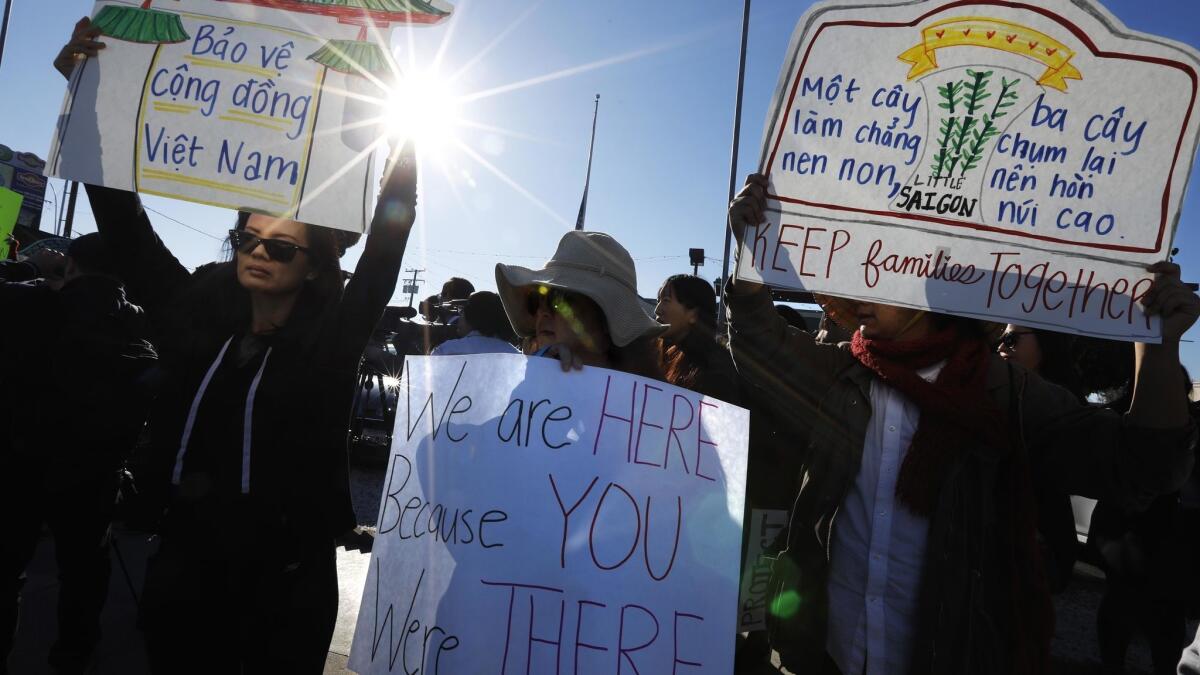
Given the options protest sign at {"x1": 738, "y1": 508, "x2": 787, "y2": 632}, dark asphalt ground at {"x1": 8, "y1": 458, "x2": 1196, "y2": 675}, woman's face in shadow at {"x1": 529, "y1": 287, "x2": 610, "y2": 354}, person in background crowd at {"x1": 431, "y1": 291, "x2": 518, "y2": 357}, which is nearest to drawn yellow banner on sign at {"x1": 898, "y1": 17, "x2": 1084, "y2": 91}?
woman's face in shadow at {"x1": 529, "y1": 287, "x2": 610, "y2": 354}

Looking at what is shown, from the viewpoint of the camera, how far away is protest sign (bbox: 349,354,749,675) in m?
1.23

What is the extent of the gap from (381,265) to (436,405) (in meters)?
0.48

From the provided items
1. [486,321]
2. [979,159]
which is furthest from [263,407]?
[486,321]

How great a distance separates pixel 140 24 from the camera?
6.03 feet

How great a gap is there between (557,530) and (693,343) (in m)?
1.81

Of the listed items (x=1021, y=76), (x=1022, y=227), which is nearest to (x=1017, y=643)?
(x=1022, y=227)

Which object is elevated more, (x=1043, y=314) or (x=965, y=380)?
(x=1043, y=314)

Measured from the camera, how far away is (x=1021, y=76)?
1.56 metres

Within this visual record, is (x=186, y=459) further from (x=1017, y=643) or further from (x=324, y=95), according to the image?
(x=1017, y=643)

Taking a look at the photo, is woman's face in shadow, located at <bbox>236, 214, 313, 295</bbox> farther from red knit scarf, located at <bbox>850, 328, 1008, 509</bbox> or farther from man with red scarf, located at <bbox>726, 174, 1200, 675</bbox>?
red knit scarf, located at <bbox>850, 328, 1008, 509</bbox>

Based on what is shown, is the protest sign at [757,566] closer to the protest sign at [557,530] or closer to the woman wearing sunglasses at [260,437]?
the protest sign at [557,530]

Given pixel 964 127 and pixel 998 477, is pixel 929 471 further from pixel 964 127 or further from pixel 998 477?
pixel 964 127

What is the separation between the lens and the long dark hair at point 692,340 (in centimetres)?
279

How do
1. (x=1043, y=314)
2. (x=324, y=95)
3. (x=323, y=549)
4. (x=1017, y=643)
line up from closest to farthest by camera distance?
(x=1017, y=643)
(x=1043, y=314)
(x=323, y=549)
(x=324, y=95)
